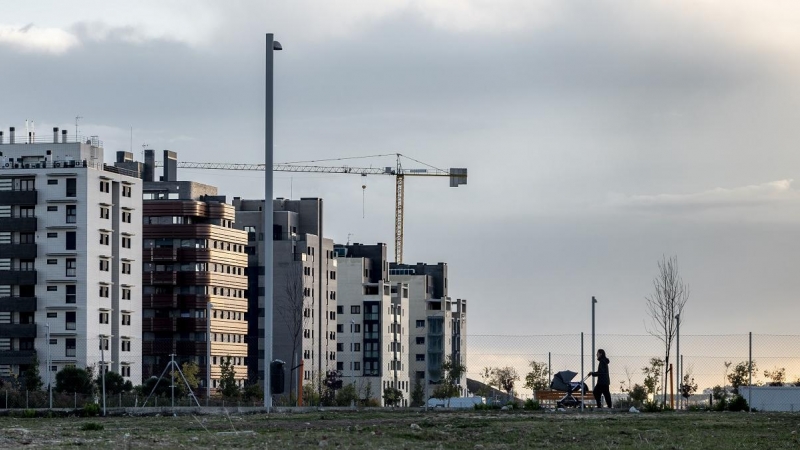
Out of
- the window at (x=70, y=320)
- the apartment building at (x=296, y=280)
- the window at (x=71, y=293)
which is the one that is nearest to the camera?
the window at (x=70, y=320)

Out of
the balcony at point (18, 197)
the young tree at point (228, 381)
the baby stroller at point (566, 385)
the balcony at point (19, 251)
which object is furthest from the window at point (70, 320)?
the baby stroller at point (566, 385)

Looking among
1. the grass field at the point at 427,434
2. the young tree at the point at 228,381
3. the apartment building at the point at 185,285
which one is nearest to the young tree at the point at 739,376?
the grass field at the point at 427,434

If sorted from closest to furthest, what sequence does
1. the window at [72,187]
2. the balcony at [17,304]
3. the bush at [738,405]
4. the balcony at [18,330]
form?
1. the bush at [738,405]
2. the balcony at [18,330]
3. the balcony at [17,304]
4. the window at [72,187]

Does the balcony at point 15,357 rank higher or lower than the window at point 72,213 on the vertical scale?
lower

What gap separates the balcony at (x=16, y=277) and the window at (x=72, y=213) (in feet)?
19.0

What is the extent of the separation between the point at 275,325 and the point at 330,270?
1557cm

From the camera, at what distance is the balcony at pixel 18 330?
130 meters

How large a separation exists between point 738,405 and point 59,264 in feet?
310

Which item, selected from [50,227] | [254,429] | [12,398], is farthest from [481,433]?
[50,227]

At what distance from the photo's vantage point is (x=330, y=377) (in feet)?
457

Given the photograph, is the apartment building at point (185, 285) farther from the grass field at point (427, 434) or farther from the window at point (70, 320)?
the grass field at point (427, 434)

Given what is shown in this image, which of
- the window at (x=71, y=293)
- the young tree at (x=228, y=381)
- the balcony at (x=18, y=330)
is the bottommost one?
the young tree at (x=228, y=381)

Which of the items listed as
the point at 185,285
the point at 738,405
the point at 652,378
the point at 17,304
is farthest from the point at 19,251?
the point at 738,405

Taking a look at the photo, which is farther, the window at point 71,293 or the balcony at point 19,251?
the balcony at point 19,251
